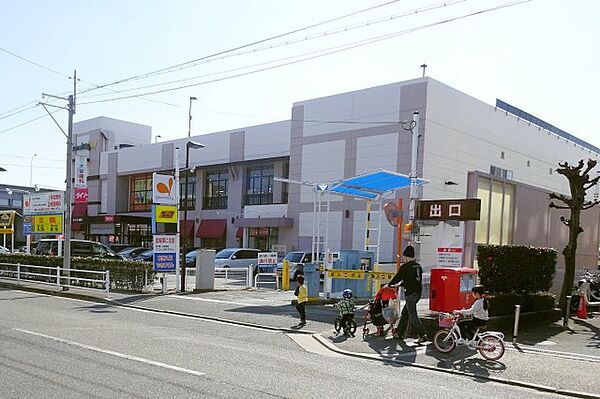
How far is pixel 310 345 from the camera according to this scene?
34.9 feet

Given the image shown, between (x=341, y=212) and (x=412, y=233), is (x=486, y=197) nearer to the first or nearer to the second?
(x=412, y=233)

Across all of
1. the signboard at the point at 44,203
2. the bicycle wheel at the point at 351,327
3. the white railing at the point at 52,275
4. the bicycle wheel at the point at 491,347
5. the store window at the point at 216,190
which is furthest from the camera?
the store window at the point at 216,190

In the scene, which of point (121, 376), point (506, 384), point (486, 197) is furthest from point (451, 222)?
point (121, 376)

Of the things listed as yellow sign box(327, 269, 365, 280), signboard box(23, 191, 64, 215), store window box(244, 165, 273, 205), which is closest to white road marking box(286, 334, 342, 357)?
yellow sign box(327, 269, 365, 280)

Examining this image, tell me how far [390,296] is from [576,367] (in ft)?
12.4

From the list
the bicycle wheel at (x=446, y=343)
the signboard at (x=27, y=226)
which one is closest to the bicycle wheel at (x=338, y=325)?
the bicycle wheel at (x=446, y=343)

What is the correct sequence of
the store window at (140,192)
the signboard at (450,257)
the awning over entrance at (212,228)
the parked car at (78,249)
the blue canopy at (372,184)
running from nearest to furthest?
the signboard at (450,257) < the blue canopy at (372,184) < the parked car at (78,249) < the awning over entrance at (212,228) < the store window at (140,192)

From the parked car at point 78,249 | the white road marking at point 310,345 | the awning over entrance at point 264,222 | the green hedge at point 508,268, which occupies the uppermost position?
the green hedge at point 508,268

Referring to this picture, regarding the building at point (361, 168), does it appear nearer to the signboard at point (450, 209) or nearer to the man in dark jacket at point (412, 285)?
the signboard at point (450, 209)

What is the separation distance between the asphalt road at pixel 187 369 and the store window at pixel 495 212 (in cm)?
Answer: 1189

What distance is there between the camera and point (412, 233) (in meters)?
14.3

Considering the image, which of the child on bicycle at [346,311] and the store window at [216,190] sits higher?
the store window at [216,190]

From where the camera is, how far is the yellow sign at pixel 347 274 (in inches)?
690

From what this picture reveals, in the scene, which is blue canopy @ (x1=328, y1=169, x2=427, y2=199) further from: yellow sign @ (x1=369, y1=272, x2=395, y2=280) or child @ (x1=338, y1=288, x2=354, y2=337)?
child @ (x1=338, y1=288, x2=354, y2=337)
